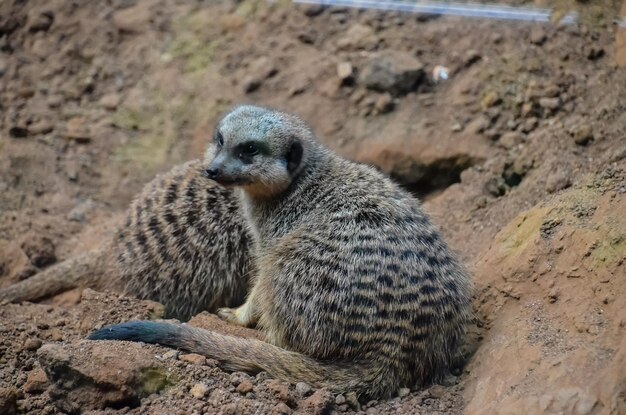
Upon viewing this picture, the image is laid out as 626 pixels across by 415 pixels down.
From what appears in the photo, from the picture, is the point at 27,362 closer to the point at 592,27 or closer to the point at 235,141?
the point at 235,141

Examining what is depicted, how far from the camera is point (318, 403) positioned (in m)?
2.60

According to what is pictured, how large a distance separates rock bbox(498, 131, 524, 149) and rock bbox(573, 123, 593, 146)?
0.41m

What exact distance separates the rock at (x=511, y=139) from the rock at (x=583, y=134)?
0.41 meters

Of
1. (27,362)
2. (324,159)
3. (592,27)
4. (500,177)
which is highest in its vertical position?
(592,27)

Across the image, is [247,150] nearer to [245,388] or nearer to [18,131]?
[245,388]

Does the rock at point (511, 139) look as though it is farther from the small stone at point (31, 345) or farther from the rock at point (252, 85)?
the small stone at point (31, 345)

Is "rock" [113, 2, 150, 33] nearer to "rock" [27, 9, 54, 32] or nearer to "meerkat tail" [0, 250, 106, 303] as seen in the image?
"rock" [27, 9, 54, 32]

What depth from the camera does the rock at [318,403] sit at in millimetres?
2590

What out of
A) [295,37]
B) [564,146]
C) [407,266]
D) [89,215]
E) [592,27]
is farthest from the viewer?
[295,37]

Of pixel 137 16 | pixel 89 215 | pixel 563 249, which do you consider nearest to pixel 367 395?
pixel 563 249

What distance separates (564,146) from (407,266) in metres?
1.35

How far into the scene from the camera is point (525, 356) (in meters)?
2.62

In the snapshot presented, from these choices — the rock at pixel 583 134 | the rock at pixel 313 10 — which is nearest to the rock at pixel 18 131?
the rock at pixel 313 10

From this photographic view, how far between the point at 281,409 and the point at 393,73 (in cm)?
259
